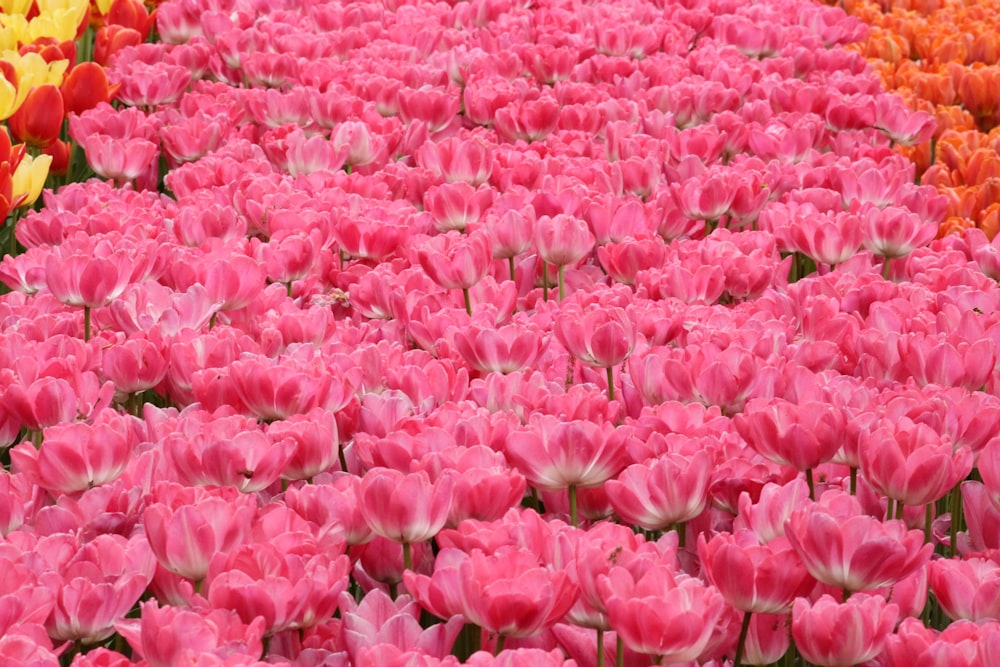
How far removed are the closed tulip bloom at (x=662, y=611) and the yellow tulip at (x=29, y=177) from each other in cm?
232

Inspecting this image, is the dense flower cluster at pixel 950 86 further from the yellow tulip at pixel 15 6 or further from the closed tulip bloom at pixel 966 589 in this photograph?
the yellow tulip at pixel 15 6

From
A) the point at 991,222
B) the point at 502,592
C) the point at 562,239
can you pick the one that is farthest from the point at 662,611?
the point at 991,222

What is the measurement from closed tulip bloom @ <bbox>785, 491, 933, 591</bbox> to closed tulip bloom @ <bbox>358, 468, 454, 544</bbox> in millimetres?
435

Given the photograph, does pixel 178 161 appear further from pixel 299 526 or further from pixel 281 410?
pixel 299 526

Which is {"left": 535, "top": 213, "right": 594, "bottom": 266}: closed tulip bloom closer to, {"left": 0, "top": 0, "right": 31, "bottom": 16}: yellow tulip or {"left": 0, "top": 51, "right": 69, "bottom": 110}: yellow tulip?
{"left": 0, "top": 51, "right": 69, "bottom": 110}: yellow tulip

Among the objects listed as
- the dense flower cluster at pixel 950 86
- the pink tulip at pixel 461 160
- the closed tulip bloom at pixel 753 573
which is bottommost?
the dense flower cluster at pixel 950 86

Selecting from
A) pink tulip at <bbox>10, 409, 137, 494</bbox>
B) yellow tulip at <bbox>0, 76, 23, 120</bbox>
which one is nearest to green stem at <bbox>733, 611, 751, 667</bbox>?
pink tulip at <bbox>10, 409, 137, 494</bbox>

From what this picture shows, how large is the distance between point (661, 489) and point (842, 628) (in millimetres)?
364

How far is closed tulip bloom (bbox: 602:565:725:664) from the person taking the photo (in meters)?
1.38

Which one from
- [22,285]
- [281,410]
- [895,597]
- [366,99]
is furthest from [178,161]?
[895,597]

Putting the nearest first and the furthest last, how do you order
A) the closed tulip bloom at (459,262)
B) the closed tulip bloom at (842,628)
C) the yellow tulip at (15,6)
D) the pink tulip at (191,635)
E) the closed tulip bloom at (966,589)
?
the pink tulip at (191,635) < the closed tulip bloom at (842,628) < the closed tulip bloom at (966,589) < the closed tulip bloom at (459,262) < the yellow tulip at (15,6)

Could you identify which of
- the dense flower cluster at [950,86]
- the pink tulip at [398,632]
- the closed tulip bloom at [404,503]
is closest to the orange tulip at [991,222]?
the dense flower cluster at [950,86]

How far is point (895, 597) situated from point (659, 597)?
424 millimetres

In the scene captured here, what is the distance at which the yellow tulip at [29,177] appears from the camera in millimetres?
3211
